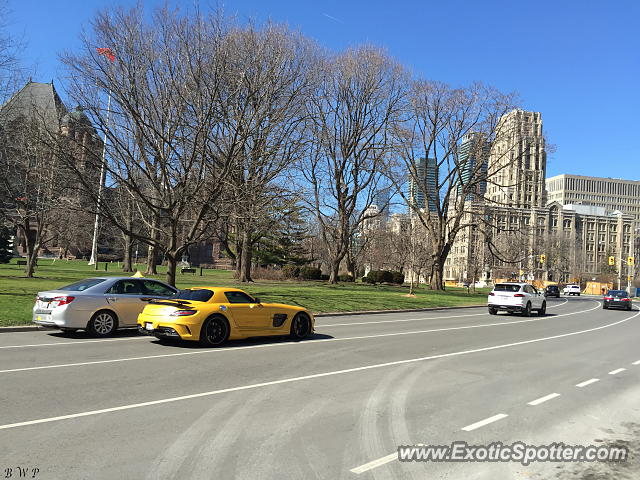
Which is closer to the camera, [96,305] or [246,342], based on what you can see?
[246,342]

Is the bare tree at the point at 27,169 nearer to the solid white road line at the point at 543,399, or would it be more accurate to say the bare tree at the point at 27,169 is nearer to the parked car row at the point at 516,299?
the solid white road line at the point at 543,399

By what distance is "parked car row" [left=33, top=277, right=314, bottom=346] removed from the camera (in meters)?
11.4

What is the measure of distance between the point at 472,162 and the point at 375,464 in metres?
44.9

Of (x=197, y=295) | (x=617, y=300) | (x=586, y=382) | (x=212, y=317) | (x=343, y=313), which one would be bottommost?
(x=343, y=313)

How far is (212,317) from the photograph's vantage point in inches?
461

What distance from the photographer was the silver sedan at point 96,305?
1230 centimetres

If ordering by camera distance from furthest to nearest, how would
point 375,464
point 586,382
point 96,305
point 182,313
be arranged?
point 96,305 → point 182,313 → point 586,382 → point 375,464

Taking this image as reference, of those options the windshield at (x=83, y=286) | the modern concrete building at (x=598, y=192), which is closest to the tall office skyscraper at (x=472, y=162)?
the windshield at (x=83, y=286)

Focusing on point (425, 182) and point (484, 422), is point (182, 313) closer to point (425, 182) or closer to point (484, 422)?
point (484, 422)

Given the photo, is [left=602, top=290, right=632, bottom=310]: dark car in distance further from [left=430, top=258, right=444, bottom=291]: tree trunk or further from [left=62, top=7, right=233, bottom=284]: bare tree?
[left=62, top=7, right=233, bottom=284]: bare tree

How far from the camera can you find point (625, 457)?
5367mm

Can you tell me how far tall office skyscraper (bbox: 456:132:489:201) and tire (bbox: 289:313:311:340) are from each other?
1372 inches

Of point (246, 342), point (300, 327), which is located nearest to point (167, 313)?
point (246, 342)

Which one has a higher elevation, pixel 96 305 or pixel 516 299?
pixel 516 299
